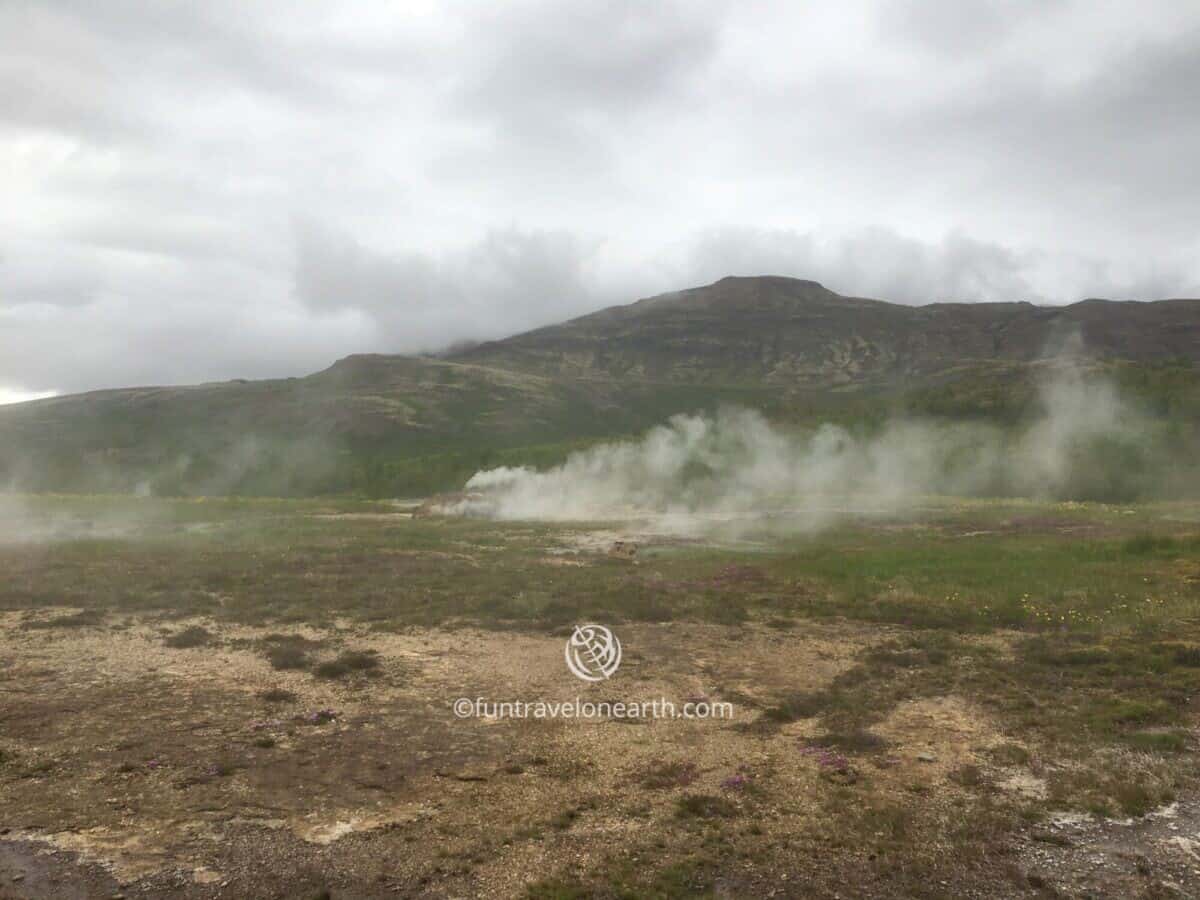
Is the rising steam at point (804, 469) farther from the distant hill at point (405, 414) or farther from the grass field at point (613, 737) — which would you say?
the grass field at point (613, 737)

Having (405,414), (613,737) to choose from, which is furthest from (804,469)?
(405,414)

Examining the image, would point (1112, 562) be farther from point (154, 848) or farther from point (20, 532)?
point (20, 532)

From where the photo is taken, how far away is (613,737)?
520 inches

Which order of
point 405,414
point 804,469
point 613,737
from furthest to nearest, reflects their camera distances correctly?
1. point 405,414
2. point 804,469
3. point 613,737

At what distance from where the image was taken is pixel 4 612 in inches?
894

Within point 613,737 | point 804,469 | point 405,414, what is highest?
point 405,414

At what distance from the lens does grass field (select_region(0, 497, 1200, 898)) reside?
9.12 metres

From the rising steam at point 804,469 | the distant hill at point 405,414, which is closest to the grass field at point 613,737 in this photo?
the rising steam at point 804,469

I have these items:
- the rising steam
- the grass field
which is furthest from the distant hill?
the grass field

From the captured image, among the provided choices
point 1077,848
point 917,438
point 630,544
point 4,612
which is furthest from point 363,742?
point 917,438

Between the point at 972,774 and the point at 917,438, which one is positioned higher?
Result: the point at 917,438

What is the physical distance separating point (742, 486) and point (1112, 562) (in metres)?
39.6

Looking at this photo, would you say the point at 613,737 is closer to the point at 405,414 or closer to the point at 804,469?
the point at 804,469

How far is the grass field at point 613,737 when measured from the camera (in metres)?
9.12
